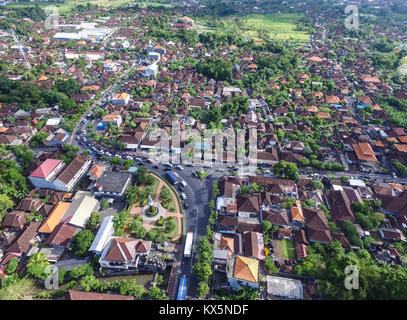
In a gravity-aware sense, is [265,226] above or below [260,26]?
below

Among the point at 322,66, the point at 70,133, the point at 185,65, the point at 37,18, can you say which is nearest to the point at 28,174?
the point at 70,133

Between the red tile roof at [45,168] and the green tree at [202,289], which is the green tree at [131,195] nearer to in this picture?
the red tile roof at [45,168]

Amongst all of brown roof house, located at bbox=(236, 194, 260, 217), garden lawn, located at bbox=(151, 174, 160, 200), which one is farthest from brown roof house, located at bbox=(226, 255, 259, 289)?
garden lawn, located at bbox=(151, 174, 160, 200)

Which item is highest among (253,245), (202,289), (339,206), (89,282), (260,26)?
(260,26)

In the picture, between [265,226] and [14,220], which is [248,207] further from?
[14,220]

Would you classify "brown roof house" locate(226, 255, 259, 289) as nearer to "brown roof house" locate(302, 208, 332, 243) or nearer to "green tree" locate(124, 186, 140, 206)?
"brown roof house" locate(302, 208, 332, 243)

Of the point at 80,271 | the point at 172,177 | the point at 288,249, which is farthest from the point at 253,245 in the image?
the point at 80,271
